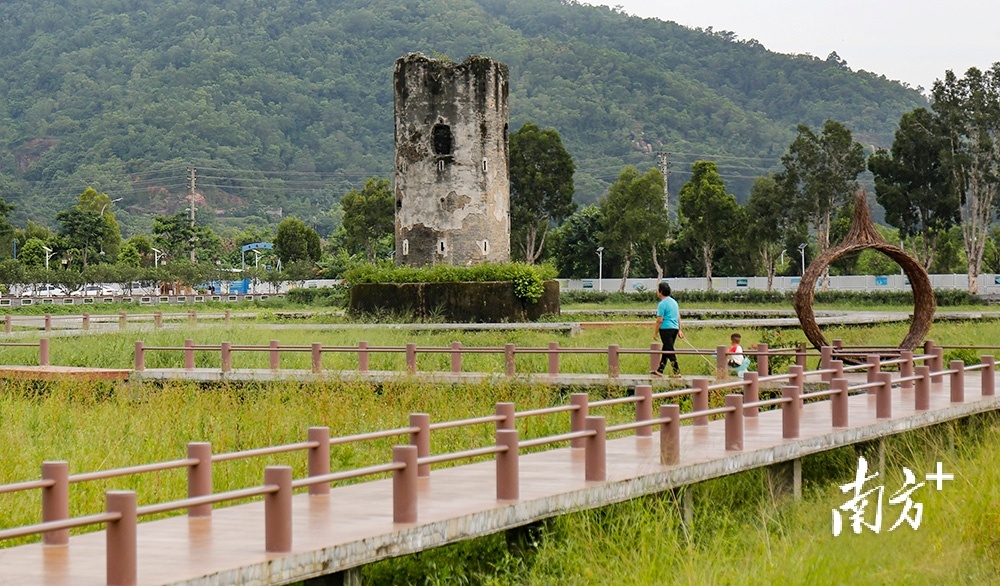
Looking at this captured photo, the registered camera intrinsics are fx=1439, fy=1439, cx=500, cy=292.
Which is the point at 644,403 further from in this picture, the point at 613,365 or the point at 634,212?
the point at 634,212

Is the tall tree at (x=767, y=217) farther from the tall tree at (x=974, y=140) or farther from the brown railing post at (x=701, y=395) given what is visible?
the brown railing post at (x=701, y=395)

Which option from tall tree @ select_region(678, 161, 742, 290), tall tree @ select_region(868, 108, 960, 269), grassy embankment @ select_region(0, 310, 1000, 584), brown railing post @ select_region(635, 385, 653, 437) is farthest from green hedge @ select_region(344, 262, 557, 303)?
tall tree @ select_region(678, 161, 742, 290)

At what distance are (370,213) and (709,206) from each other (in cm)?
2419

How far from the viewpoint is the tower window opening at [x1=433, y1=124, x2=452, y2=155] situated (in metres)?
42.4

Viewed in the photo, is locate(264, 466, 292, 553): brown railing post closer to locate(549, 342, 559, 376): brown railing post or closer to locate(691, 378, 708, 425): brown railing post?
locate(691, 378, 708, 425): brown railing post

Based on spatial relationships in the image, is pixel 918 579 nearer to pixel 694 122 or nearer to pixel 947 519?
pixel 947 519

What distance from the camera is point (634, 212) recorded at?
72688mm

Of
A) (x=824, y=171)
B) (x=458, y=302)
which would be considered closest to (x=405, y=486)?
(x=458, y=302)

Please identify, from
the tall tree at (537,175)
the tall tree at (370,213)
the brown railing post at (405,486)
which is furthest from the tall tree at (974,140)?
the brown railing post at (405,486)

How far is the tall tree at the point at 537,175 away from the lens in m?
71.1

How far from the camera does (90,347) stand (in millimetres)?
31469

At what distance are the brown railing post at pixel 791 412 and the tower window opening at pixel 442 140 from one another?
27.9 meters

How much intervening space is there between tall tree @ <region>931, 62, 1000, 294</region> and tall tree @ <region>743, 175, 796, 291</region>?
857cm

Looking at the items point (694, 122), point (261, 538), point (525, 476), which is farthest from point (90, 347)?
point (694, 122)
